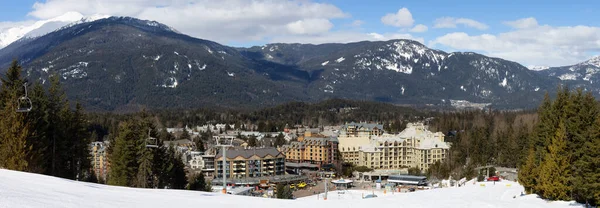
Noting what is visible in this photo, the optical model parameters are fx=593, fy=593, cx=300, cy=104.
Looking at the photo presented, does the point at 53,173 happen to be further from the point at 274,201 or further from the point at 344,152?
the point at 344,152

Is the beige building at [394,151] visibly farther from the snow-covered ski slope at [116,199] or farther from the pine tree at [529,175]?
the snow-covered ski slope at [116,199]

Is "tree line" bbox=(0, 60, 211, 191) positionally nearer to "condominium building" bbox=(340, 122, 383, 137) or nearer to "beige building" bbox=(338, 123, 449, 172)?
"beige building" bbox=(338, 123, 449, 172)

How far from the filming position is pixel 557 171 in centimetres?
2911

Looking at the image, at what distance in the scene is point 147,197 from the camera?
2002cm

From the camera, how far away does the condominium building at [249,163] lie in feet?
255

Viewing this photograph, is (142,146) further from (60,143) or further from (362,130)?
(362,130)

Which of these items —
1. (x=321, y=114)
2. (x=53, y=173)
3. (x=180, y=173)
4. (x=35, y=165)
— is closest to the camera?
(x=35, y=165)

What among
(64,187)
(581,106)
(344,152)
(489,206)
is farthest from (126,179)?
(344,152)

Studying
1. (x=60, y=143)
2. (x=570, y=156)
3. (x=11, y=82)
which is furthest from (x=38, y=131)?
(x=570, y=156)

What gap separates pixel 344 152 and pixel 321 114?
3877 inches

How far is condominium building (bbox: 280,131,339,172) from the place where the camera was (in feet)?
301

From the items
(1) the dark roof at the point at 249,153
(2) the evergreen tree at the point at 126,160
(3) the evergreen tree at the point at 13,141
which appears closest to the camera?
(3) the evergreen tree at the point at 13,141

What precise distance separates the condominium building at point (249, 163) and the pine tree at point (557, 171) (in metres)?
52.0

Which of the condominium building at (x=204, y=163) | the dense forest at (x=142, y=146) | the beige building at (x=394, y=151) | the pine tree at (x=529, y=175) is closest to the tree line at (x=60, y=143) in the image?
the dense forest at (x=142, y=146)
